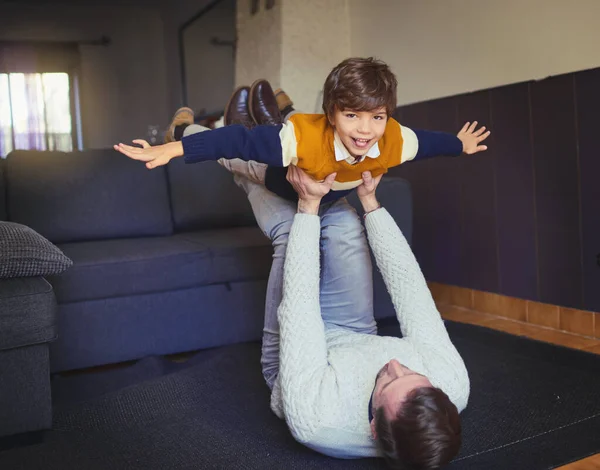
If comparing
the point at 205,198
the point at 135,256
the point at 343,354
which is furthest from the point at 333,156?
the point at 205,198

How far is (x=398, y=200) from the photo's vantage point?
2.64 m

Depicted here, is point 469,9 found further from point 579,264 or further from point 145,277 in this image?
point 145,277

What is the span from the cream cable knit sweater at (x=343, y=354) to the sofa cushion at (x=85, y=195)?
53.8 inches

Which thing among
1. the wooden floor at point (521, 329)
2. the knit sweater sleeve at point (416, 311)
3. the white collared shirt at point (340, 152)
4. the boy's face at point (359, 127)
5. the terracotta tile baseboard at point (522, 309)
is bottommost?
the wooden floor at point (521, 329)

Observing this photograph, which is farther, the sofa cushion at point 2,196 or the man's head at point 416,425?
the sofa cushion at point 2,196

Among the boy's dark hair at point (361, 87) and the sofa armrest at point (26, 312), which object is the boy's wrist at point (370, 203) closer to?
the boy's dark hair at point (361, 87)

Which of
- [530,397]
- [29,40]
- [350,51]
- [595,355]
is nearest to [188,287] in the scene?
[530,397]

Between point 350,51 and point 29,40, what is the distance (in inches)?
135

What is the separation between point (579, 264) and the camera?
2469 millimetres

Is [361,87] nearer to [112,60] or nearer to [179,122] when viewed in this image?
[179,122]

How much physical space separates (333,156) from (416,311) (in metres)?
0.44

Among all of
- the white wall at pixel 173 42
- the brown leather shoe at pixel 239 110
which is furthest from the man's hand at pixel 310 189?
the white wall at pixel 173 42

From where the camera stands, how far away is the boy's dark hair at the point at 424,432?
117cm

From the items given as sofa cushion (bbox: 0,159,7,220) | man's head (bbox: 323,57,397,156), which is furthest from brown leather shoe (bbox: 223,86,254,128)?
sofa cushion (bbox: 0,159,7,220)
